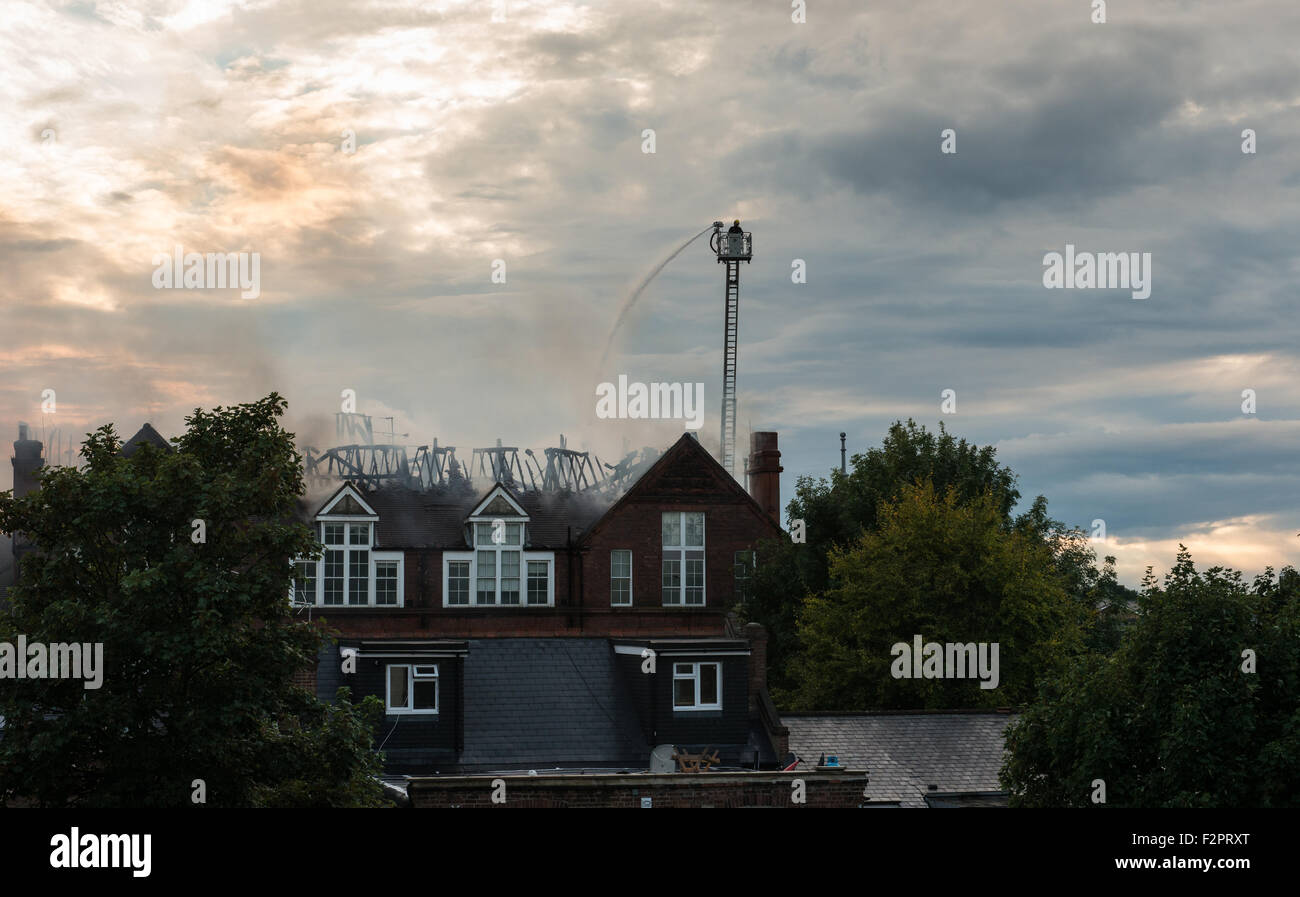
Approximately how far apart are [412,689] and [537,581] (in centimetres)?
1572

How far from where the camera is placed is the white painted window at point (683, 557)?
59.2 meters

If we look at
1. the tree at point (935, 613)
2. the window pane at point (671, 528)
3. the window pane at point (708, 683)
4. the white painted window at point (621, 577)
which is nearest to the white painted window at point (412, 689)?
the window pane at point (708, 683)

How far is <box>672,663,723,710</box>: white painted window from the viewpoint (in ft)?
139

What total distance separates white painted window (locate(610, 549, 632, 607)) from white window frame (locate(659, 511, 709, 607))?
1.53 meters

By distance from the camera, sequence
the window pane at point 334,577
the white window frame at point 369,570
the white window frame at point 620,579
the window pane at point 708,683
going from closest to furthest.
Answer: the window pane at point 708,683
the white window frame at point 369,570
the window pane at point 334,577
the white window frame at point 620,579

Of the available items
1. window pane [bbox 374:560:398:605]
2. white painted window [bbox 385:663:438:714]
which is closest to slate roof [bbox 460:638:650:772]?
white painted window [bbox 385:663:438:714]

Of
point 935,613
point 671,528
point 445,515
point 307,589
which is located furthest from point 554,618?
point 935,613

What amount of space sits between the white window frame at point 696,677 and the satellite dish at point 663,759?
175 cm

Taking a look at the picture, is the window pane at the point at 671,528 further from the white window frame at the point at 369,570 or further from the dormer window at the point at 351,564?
the dormer window at the point at 351,564

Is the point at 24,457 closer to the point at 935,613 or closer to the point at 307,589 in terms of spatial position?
the point at 307,589

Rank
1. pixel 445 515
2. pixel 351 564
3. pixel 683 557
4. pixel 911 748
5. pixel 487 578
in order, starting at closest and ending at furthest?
pixel 911 748, pixel 351 564, pixel 487 578, pixel 445 515, pixel 683 557

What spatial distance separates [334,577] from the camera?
53.5 m
